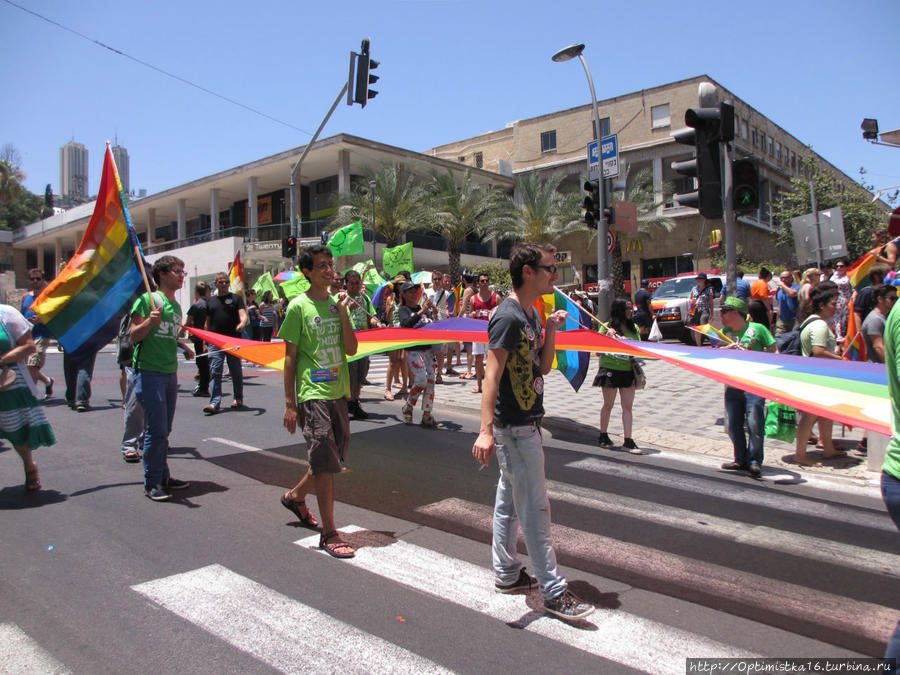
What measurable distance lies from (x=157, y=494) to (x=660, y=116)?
4125 cm

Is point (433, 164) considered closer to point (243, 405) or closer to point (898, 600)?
point (243, 405)

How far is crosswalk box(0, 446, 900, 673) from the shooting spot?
305 cm

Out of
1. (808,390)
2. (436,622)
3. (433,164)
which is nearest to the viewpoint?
(436,622)

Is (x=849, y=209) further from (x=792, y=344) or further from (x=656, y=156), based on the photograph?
(x=792, y=344)

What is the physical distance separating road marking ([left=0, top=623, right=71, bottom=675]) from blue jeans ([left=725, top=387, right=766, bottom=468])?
5.92 metres

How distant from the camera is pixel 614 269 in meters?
36.3

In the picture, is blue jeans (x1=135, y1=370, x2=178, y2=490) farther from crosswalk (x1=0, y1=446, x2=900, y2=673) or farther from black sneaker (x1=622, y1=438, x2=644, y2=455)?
black sneaker (x1=622, y1=438, x2=644, y2=455)

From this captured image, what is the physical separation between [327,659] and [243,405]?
25.8ft

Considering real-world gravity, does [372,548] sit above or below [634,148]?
below

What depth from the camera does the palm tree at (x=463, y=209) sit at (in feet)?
107

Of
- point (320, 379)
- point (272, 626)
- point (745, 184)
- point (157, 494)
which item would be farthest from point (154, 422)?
point (745, 184)

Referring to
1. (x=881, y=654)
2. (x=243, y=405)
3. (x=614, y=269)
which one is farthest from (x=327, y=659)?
(x=614, y=269)

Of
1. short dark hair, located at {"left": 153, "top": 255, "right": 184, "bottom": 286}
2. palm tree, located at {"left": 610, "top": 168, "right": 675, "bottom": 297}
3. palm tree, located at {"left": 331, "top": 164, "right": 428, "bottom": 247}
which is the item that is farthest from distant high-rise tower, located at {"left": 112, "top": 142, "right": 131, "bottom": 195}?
palm tree, located at {"left": 610, "top": 168, "right": 675, "bottom": 297}

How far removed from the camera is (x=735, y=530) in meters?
4.80
